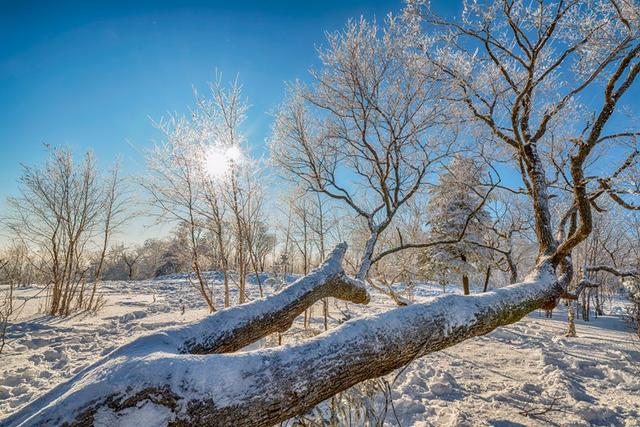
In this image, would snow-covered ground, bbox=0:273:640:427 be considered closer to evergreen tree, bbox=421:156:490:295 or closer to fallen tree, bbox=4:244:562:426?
fallen tree, bbox=4:244:562:426

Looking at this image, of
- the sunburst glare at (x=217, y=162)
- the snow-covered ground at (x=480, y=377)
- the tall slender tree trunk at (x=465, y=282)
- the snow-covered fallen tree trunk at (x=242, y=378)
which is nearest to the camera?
the snow-covered fallen tree trunk at (x=242, y=378)

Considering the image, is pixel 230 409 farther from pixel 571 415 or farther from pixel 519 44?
pixel 519 44

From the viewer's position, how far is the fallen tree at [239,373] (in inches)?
39.8

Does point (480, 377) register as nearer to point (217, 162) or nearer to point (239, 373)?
point (239, 373)

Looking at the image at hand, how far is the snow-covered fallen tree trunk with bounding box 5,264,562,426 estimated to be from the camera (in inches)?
39.5

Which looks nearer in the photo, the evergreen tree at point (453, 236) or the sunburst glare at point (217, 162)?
the sunburst glare at point (217, 162)

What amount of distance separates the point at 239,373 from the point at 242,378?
0.02 m

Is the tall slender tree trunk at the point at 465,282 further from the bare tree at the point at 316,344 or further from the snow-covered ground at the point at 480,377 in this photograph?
the bare tree at the point at 316,344

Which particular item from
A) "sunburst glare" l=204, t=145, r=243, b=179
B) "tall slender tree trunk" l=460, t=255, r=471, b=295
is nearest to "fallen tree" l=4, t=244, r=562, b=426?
"sunburst glare" l=204, t=145, r=243, b=179

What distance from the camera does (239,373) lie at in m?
1.20

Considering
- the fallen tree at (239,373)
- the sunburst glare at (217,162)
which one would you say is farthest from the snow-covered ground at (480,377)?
the sunburst glare at (217,162)

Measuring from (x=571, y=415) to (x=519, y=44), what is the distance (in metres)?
4.94

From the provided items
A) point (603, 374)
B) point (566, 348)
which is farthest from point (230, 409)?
point (566, 348)

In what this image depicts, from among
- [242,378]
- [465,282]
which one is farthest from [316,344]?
[465,282]
